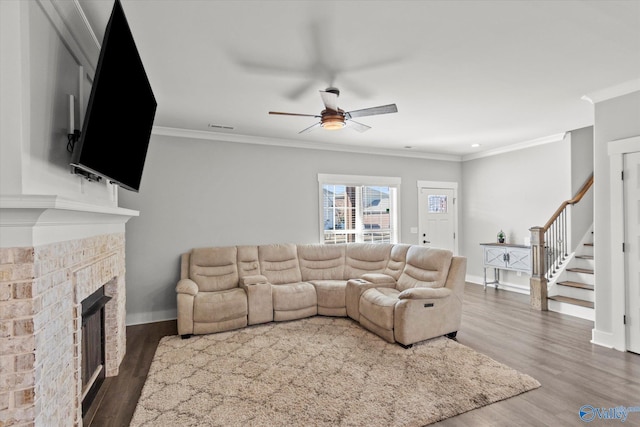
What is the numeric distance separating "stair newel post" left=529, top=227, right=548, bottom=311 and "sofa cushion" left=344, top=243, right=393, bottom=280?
7.06 ft

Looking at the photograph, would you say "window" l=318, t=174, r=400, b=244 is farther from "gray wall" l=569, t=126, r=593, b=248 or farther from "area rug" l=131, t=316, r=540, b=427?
"gray wall" l=569, t=126, r=593, b=248

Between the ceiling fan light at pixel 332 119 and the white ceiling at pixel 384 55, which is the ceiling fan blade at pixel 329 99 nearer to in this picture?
the ceiling fan light at pixel 332 119

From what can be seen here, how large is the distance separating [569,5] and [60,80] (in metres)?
3.07

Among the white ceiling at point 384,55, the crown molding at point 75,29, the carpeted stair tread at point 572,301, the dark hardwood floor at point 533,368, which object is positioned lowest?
the dark hardwood floor at point 533,368

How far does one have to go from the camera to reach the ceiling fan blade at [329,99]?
9.33ft

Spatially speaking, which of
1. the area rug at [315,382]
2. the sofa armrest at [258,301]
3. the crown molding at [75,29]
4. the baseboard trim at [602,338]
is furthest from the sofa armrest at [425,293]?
the crown molding at [75,29]

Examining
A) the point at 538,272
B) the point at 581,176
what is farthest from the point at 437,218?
the point at 581,176

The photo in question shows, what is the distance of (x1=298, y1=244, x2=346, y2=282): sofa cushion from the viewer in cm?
512

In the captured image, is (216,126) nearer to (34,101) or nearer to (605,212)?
(34,101)

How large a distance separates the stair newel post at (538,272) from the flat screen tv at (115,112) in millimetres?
5352

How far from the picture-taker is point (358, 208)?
6.08m

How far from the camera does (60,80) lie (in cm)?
186

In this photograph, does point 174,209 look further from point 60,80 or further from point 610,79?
point 610,79

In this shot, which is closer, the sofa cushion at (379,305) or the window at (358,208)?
the sofa cushion at (379,305)
